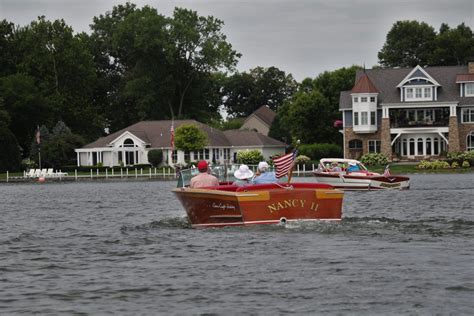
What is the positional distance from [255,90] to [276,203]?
130m

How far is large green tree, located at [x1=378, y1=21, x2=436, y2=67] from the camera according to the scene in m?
127

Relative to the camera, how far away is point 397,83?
9450 cm

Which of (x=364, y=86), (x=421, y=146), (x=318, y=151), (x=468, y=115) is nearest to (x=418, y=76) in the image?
(x=364, y=86)

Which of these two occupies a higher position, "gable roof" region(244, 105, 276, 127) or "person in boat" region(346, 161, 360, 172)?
"gable roof" region(244, 105, 276, 127)

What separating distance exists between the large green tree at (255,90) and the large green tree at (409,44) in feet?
80.9

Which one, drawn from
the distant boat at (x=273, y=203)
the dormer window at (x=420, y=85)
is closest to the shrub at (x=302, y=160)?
the dormer window at (x=420, y=85)

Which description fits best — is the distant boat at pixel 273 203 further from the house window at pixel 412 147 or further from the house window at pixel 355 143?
the house window at pixel 355 143

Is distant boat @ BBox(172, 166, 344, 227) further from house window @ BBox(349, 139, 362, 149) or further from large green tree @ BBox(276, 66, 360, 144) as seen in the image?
large green tree @ BBox(276, 66, 360, 144)

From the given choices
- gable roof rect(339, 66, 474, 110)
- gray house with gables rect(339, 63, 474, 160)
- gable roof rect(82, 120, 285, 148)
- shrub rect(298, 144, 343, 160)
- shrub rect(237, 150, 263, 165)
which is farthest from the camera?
gable roof rect(82, 120, 285, 148)

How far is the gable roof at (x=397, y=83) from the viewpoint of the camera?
303 feet

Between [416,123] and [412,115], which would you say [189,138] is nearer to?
[412,115]

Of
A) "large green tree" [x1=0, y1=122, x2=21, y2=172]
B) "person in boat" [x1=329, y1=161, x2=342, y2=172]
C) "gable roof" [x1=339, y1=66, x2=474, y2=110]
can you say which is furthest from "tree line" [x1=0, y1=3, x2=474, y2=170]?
"person in boat" [x1=329, y1=161, x2=342, y2=172]

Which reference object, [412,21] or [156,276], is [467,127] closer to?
[412,21]

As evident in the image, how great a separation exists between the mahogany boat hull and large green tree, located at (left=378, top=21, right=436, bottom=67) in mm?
102241
